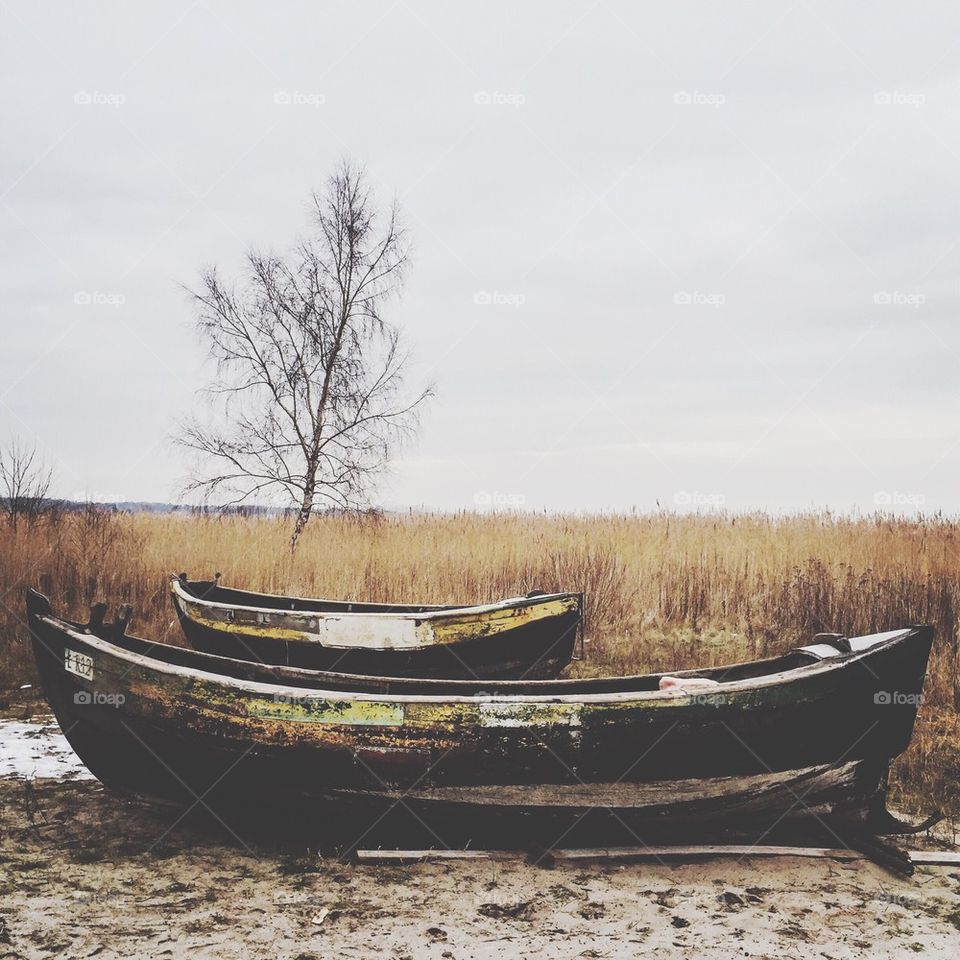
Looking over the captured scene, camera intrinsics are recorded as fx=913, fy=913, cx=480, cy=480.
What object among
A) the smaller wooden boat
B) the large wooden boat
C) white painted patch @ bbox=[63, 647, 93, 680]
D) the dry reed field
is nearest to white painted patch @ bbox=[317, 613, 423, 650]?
the smaller wooden boat

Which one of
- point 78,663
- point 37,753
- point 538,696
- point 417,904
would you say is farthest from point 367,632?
point 417,904

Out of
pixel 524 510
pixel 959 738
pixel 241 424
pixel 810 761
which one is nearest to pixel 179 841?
pixel 810 761

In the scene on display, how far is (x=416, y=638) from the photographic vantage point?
7.07 meters

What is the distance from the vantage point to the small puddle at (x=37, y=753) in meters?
6.00

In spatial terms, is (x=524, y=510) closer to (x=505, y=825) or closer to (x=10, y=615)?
(x=10, y=615)

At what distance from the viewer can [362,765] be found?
455 cm

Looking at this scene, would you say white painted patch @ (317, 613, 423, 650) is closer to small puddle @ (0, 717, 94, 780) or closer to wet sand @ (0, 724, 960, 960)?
small puddle @ (0, 717, 94, 780)

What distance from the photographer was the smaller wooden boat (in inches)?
275

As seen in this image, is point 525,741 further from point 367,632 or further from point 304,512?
point 304,512

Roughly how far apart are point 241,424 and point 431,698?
414 inches

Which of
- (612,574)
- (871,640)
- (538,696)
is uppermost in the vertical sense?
(612,574)

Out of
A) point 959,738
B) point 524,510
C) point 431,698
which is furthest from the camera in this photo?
point 524,510

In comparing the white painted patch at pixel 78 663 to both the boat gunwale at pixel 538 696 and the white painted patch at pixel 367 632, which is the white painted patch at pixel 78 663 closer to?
the boat gunwale at pixel 538 696

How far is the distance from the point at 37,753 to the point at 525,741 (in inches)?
156
